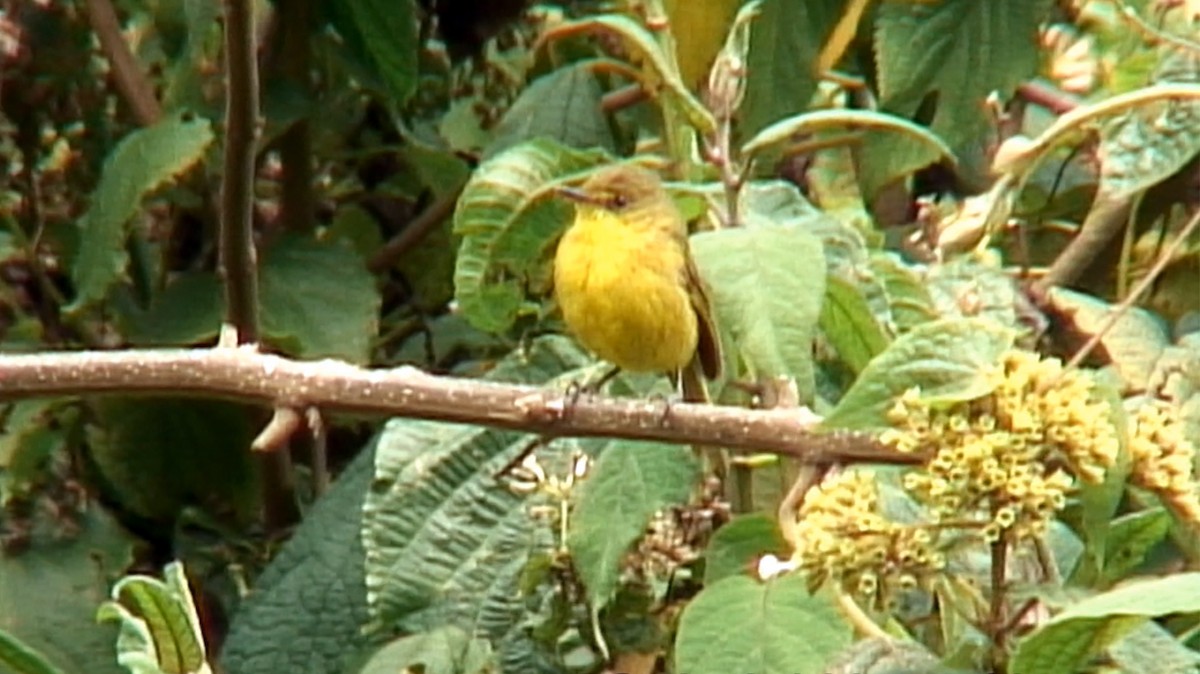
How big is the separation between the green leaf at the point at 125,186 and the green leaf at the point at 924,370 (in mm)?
879

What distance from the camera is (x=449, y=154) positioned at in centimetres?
244

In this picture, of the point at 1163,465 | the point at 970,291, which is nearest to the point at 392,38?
the point at 970,291

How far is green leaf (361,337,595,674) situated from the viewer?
1.75 m

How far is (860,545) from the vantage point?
1.29 metres

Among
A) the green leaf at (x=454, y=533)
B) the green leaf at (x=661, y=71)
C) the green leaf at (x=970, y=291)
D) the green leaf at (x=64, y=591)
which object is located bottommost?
the green leaf at (x=64, y=591)

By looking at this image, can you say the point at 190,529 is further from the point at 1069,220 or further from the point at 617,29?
the point at 1069,220

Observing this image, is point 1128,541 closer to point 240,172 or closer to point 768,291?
point 768,291

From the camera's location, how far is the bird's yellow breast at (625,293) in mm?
2102

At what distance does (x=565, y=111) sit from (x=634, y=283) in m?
0.21

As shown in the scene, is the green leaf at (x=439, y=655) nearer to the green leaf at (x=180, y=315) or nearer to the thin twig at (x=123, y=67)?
the green leaf at (x=180, y=315)

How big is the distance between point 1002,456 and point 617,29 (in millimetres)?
691

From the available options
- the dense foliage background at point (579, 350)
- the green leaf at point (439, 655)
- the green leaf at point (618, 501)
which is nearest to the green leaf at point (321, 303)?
the dense foliage background at point (579, 350)

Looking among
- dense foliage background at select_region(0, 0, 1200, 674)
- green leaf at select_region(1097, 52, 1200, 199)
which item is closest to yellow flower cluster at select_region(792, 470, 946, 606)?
dense foliage background at select_region(0, 0, 1200, 674)

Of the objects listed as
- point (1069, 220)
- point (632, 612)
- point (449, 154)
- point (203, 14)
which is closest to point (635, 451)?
point (632, 612)
